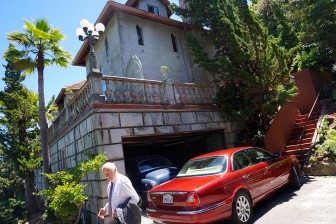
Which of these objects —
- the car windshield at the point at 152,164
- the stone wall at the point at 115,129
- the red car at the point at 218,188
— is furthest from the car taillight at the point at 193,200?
the car windshield at the point at 152,164

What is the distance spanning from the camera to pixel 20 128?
19781 mm

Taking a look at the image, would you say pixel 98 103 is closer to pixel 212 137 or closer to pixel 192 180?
pixel 192 180

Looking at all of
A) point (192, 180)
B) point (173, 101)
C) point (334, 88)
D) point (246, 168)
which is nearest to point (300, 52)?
point (334, 88)

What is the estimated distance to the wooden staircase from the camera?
10430 mm

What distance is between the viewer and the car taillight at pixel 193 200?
15.4 feet

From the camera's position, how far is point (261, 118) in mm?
12125

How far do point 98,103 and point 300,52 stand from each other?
15.5m

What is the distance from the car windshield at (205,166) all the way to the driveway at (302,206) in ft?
4.72

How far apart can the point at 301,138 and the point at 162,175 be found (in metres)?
7.40

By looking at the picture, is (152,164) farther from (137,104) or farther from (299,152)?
(299,152)

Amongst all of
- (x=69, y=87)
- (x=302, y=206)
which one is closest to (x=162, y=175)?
(x=302, y=206)

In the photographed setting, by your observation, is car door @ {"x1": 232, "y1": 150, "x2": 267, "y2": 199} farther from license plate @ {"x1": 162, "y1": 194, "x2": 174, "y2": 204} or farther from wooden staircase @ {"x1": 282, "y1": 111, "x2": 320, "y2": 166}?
wooden staircase @ {"x1": 282, "y1": 111, "x2": 320, "y2": 166}

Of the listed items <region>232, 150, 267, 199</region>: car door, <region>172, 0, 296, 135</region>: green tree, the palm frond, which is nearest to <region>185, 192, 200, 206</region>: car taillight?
<region>232, 150, 267, 199</region>: car door

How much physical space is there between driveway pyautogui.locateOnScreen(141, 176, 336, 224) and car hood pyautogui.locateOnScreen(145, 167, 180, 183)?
3.85ft
